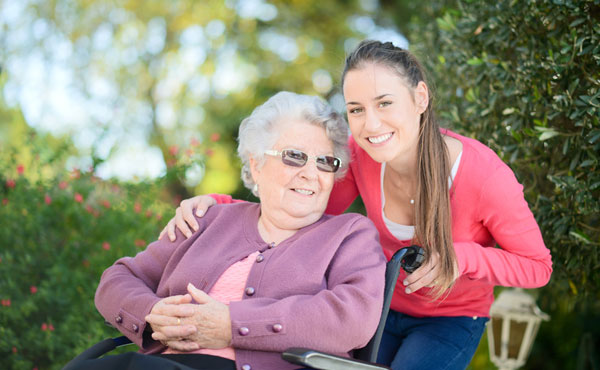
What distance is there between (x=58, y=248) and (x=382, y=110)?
2816 millimetres

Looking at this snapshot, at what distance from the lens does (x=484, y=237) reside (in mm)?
2553

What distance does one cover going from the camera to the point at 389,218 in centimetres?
263

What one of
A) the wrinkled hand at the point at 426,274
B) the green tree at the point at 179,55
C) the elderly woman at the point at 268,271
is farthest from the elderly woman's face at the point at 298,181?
the green tree at the point at 179,55

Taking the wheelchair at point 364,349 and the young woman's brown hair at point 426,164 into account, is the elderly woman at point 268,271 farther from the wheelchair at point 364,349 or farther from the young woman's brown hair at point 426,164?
the young woman's brown hair at point 426,164

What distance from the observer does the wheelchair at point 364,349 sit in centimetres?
185

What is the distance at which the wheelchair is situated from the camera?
6.08 feet

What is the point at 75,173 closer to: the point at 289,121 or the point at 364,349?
the point at 289,121

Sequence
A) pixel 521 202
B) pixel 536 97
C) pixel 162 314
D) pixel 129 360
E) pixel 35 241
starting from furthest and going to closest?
pixel 35 241, pixel 536 97, pixel 521 202, pixel 162 314, pixel 129 360

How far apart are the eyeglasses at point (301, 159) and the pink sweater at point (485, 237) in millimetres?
360

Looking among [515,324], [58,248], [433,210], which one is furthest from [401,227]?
[58,248]

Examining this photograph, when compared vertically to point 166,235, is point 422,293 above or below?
below

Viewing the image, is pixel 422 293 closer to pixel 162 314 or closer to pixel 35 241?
pixel 162 314

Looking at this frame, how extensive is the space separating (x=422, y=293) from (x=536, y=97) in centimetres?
120

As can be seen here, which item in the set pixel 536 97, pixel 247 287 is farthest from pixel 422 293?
pixel 536 97
